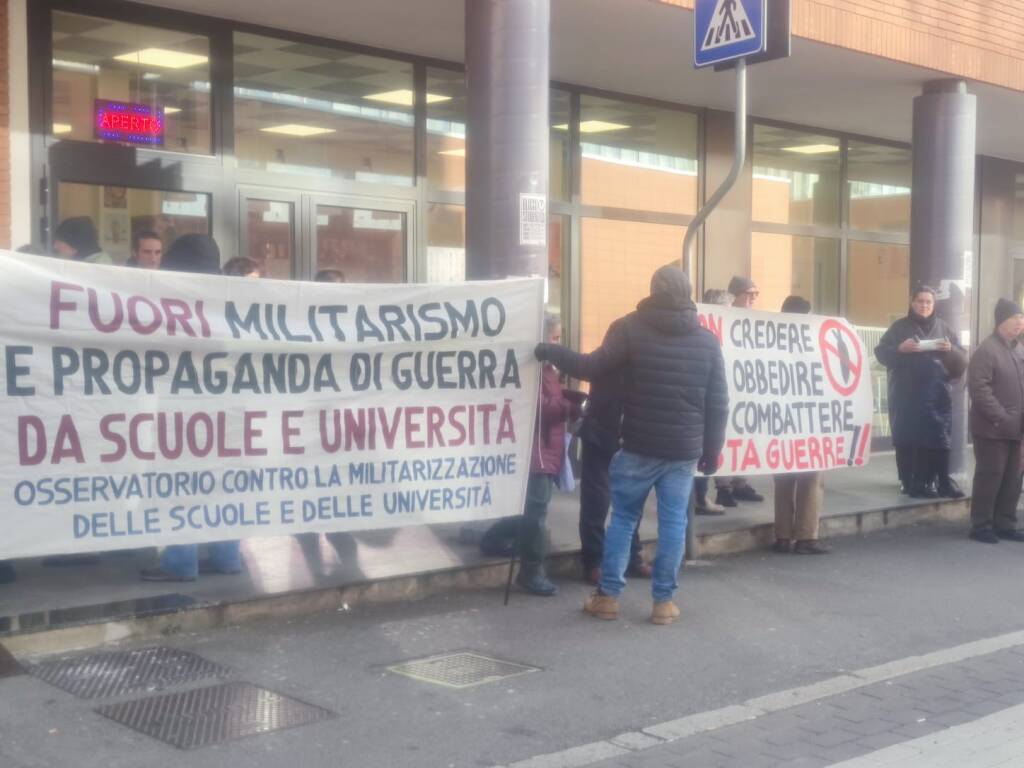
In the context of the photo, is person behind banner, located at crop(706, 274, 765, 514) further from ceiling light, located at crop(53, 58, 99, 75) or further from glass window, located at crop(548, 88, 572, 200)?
ceiling light, located at crop(53, 58, 99, 75)

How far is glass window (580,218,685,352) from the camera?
13.2 meters

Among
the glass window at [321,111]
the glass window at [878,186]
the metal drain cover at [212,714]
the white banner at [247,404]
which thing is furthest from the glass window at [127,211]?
the glass window at [878,186]

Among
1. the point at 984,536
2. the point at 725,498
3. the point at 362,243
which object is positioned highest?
the point at 362,243

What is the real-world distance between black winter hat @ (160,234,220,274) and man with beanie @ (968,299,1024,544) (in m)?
5.70

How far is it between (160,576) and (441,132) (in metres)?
6.08

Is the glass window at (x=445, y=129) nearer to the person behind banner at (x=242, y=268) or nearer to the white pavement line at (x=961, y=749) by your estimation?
the person behind banner at (x=242, y=268)

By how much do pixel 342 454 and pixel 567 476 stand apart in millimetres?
1540

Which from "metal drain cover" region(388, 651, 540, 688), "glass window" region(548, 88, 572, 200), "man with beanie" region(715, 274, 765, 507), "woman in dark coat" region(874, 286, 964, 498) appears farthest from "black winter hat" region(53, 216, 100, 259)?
"woman in dark coat" region(874, 286, 964, 498)

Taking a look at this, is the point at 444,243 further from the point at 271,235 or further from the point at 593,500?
the point at 593,500

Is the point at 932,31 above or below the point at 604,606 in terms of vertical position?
above

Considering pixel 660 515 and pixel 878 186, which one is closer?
pixel 660 515

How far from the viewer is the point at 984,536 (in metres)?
9.99

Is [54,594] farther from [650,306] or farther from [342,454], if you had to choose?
[650,306]

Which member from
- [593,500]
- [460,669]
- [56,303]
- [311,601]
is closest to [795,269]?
[593,500]
